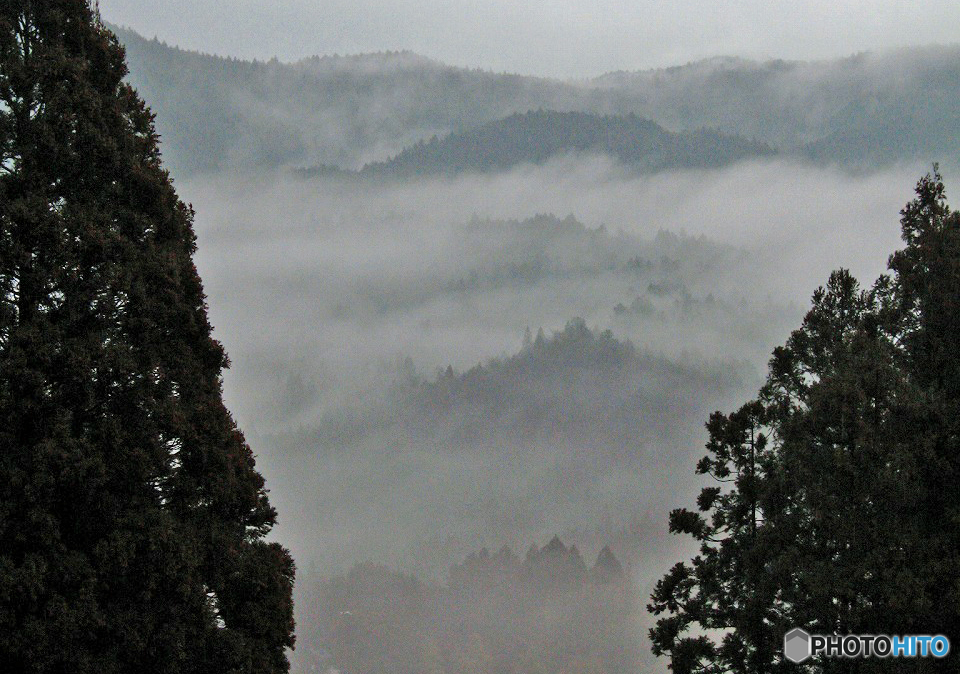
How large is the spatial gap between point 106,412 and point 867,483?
35.4 ft

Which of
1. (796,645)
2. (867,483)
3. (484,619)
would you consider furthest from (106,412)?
(484,619)

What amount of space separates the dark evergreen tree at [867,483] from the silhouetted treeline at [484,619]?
310ft

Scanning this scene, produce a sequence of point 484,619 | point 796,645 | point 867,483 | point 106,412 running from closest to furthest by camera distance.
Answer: point 106,412 < point 867,483 < point 796,645 < point 484,619

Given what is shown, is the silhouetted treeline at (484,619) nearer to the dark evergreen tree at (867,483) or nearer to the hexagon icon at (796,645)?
the dark evergreen tree at (867,483)

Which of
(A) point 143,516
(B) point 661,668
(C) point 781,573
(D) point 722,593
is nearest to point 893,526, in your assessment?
(C) point 781,573

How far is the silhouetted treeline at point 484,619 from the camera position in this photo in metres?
113

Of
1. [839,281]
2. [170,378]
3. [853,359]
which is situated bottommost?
[170,378]

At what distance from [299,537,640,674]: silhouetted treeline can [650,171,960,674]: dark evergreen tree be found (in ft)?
310

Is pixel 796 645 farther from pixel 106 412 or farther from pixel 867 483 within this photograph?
pixel 106 412

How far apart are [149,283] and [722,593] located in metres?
11.9

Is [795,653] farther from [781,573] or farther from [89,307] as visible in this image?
[89,307]

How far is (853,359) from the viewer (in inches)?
561

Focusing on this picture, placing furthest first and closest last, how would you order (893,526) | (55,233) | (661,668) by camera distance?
(661,668) < (893,526) < (55,233)

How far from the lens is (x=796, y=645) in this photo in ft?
49.8
